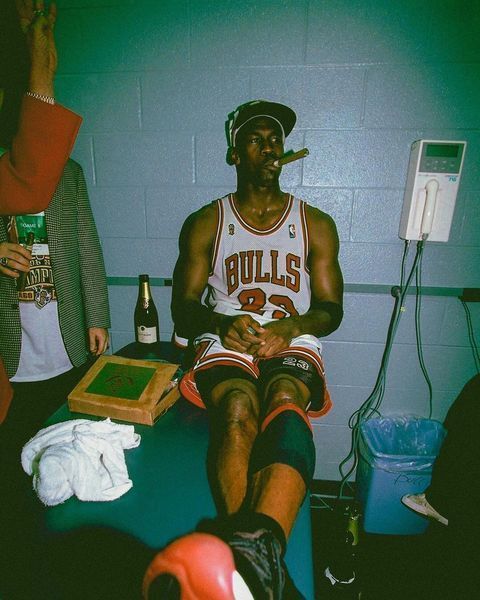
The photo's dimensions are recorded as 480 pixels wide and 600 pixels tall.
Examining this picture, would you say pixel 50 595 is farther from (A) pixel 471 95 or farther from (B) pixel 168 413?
(A) pixel 471 95

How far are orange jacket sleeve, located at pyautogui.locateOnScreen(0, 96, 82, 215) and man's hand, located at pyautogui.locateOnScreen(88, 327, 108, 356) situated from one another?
2.00ft

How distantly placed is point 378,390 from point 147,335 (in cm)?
127

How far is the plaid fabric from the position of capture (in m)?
1.36

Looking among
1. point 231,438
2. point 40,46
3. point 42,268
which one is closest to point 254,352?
point 231,438

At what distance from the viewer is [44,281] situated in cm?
145

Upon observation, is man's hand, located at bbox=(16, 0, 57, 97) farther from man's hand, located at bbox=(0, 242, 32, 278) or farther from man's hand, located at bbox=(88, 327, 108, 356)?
man's hand, located at bbox=(88, 327, 108, 356)

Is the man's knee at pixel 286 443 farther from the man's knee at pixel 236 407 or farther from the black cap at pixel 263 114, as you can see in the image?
the black cap at pixel 263 114

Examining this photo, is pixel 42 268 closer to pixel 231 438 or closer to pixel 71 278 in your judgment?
pixel 71 278

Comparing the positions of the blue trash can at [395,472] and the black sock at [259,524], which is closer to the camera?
the black sock at [259,524]

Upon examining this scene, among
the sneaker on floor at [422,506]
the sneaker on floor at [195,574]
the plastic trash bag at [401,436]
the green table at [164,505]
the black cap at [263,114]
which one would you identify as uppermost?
the black cap at [263,114]

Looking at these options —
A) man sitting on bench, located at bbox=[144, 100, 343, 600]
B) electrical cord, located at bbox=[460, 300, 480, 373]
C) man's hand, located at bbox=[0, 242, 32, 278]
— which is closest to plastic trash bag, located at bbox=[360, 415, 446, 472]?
electrical cord, located at bbox=[460, 300, 480, 373]

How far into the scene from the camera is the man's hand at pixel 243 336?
4.30 ft

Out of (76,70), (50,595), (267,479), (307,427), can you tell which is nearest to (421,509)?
(307,427)

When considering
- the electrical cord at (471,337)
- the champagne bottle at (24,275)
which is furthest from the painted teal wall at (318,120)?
the champagne bottle at (24,275)
